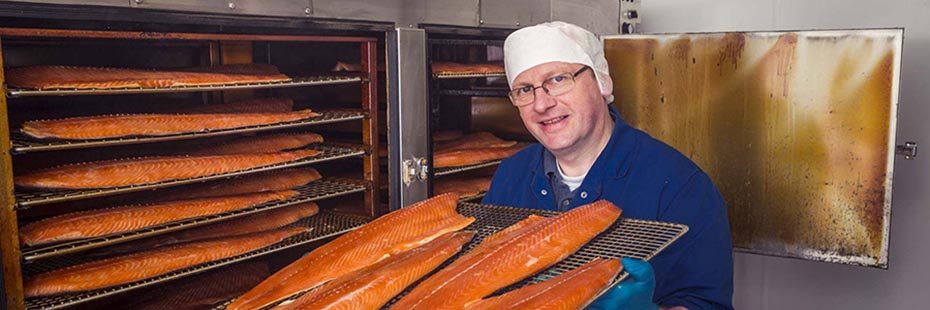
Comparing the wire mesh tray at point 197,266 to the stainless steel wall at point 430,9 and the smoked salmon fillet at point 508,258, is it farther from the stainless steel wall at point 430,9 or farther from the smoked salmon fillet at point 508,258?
the smoked salmon fillet at point 508,258

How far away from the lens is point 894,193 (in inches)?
149

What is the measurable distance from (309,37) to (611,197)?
1221 mm

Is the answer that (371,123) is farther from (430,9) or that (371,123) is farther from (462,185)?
(462,185)

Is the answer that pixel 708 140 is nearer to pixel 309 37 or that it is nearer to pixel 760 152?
pixel 760 152

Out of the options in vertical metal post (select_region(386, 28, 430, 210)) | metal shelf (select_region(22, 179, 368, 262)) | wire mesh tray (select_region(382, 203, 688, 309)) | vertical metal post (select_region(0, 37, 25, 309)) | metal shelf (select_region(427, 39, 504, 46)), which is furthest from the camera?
metal shelf (select_region(427, 39, 504, 46))

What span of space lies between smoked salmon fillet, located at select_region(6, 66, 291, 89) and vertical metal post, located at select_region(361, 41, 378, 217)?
349 mm

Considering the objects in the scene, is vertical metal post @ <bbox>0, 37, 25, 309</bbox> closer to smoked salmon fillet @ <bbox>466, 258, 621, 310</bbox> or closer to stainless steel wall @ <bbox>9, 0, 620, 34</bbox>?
stainless steel wall @ <bbox>9, 0, 620, 34</bbox>

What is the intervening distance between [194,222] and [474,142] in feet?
5.37

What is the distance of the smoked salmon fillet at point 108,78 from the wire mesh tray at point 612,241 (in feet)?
4.10

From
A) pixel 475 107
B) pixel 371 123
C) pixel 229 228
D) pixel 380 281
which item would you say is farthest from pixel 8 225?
pixel 475 107

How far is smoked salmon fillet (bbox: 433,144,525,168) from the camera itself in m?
3.58

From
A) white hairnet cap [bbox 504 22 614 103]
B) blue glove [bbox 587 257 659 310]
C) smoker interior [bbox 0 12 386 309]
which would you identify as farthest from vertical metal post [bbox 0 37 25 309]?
blue glove [bbox 587 257 659 310]

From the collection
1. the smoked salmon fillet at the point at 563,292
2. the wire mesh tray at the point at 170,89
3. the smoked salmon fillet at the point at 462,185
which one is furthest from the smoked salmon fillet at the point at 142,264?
the smoked salmon fillet at the point at 563,292

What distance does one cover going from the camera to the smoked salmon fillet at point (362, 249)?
1575mm
